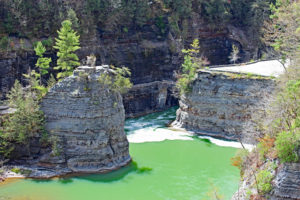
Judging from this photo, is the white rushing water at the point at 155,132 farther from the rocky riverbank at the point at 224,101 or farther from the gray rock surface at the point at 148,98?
the gray rock surface at the point at 148,98

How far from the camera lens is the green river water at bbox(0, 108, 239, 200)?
2430 cm

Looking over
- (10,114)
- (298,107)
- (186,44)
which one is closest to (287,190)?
(298,107)

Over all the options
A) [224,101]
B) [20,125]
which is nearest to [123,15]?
[224,101]

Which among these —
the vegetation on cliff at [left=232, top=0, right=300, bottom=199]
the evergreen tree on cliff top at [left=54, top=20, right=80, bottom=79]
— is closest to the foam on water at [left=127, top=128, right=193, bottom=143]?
the evergreen tree on cliff top at [left=54, top=20, right=80, bottom=79]

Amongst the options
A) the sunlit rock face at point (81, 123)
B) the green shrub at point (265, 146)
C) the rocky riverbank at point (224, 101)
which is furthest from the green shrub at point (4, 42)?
the green shrub at point (265, 146)

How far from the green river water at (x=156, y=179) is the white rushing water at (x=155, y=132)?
0.98 feet

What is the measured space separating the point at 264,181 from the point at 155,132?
23.0 meters

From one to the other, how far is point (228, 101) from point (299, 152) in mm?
22462

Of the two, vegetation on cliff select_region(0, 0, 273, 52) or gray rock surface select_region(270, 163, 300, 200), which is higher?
vegetation on cliff select_region(0, 0, 273, 52)

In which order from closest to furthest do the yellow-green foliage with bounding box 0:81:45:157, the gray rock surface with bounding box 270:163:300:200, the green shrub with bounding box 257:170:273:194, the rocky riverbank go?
the gray rock surface with bounding box 270:163:300:200 → the green shrub with bounding box 257:170:273:194 → the yellow-green foliage with bounding box 0:81:45:157 → the rocky riverbank

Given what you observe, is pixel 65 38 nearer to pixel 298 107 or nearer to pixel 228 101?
pixel 228 101

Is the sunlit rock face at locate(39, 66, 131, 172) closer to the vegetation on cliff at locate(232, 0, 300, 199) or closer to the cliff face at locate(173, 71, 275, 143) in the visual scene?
the vegetation on cliff at locate(232, 0, 300, 199)

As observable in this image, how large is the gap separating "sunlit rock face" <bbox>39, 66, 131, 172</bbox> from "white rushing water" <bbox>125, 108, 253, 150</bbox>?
7.63m

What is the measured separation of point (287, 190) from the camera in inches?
570
